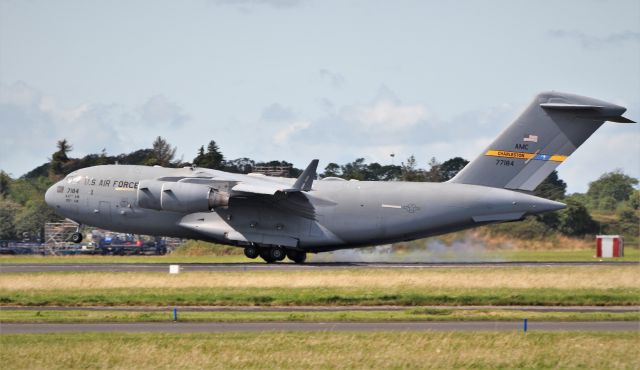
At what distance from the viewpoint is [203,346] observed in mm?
19172

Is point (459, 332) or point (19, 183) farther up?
point (19, 183)

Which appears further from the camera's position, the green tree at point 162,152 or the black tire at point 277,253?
the green tree at point 162,152

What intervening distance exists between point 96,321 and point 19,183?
74588 millimetres

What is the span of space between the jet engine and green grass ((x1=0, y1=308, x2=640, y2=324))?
15770 millimetres

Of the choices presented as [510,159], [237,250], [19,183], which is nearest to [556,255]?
[510,159]

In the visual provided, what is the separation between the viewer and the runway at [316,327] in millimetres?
22047

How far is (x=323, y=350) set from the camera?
18.8 metres

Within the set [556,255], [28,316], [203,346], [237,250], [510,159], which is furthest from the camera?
[237,250]

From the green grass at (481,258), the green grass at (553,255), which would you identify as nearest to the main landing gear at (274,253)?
the green grass at (481,258)

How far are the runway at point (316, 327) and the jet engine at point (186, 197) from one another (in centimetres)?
1911

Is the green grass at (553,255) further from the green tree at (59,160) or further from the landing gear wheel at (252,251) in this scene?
the green tree at (59,160)

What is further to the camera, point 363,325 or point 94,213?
point 94,213

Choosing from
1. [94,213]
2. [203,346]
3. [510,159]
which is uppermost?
[510,159]

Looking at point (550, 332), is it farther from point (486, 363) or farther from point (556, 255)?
point (556, 255)
